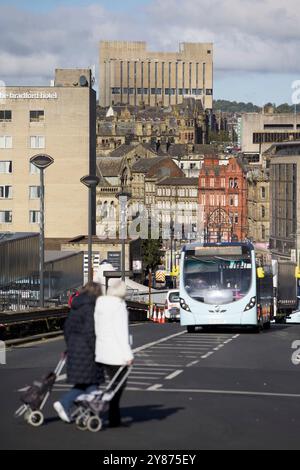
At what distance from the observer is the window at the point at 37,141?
121688 mm

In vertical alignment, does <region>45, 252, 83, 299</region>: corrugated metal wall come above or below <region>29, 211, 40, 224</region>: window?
below

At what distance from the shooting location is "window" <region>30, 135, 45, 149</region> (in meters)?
122

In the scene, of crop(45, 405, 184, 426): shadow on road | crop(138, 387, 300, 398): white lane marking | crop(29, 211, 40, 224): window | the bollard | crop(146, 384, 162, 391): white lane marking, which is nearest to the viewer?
crop(45, 405, 184, 426): shadow on road

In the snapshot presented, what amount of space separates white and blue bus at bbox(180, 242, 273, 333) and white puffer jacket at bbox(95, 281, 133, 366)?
2691 centimetres

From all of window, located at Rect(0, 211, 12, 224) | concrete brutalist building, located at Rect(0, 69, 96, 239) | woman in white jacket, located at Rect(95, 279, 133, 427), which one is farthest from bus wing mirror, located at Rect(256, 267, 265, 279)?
window, located at Rect(0, 211, 12, 224)

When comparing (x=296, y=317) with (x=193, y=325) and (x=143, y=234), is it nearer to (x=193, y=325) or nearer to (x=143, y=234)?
(x=193, y=325)

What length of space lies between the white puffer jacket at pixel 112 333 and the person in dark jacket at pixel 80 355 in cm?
9

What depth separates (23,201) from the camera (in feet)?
398

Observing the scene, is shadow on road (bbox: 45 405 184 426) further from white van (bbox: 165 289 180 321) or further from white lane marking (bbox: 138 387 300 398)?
white van (bbox: 165 289 180 321)

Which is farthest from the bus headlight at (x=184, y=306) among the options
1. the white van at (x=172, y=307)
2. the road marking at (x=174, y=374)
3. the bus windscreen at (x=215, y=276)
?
the white van at (x=172, y=307)

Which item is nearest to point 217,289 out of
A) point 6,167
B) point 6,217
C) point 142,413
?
point 142,413
